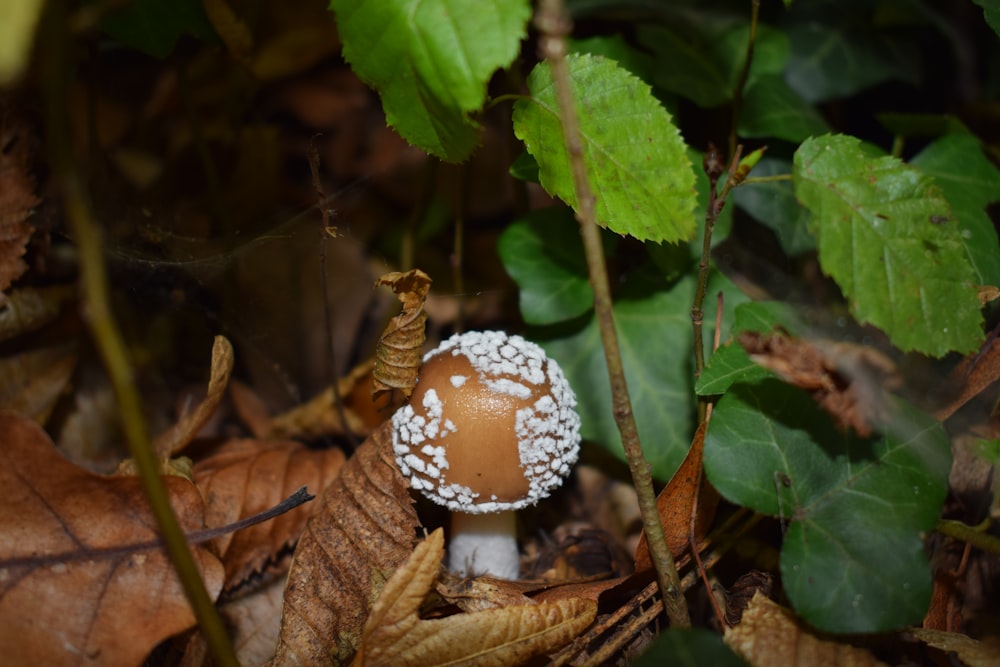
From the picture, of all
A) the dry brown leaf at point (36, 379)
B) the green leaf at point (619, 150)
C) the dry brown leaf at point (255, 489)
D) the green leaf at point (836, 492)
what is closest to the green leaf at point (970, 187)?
the green leaf at point (836, 492)

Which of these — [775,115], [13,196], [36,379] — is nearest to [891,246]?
[775,115]

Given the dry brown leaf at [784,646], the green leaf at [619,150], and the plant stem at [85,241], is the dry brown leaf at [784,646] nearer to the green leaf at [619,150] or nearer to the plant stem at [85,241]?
the green leaf at [619,150]

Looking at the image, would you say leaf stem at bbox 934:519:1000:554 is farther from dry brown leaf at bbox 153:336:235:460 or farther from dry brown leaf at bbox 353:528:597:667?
dry brown leaf at bbox 153:336:235:460

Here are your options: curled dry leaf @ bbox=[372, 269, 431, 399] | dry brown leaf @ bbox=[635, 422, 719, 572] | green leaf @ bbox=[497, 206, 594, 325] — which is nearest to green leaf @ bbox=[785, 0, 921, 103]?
green leaf @ bbox=[497, 206, 594, 325]

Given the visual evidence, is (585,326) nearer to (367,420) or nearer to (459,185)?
(459,185)

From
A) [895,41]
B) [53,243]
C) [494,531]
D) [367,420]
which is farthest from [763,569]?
[53,243]

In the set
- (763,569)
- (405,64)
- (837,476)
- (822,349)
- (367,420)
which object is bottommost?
(763,569)
